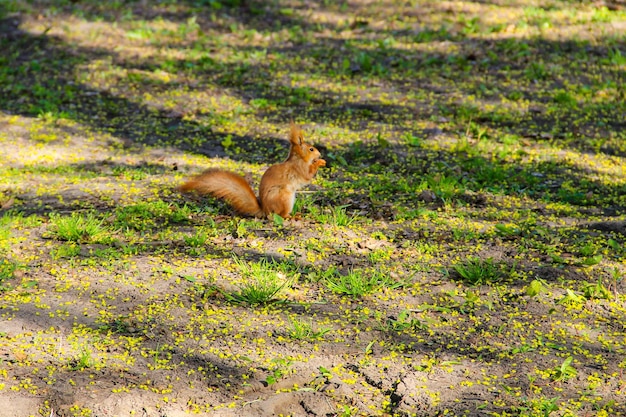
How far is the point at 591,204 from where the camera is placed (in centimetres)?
638

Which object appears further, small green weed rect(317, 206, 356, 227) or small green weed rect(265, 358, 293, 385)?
small green weed rect(317, 206, 356, 227)

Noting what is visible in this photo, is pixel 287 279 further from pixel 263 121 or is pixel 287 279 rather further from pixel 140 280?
pixel 263 121

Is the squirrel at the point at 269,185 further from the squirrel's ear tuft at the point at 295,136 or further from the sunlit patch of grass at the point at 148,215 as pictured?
the sunlit patch of grass at the point at 148,215

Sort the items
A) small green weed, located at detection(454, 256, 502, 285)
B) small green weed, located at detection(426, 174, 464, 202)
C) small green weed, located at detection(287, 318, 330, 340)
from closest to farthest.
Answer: small green weed, located at detection(287, 318, 330, 340) → small green weed, located at detection(454, 256, 502, 285) → small green weed, located at detection(426, 174, 464, 202)

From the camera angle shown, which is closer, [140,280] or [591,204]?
[140,280]

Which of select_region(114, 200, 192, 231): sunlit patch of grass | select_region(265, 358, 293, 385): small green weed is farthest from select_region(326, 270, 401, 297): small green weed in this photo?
select_region(114, 200, 192, 231): sunlit patch of grass

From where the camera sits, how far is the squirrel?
566 centimetres

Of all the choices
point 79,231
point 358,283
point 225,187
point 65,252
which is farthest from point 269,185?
point 65,252

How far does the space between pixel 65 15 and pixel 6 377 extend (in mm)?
9308

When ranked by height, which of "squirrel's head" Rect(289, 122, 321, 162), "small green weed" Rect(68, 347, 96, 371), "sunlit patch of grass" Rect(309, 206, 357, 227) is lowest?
"small green weed" Rect(68, 347, 96, 371)

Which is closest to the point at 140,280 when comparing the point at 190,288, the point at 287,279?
the point at 190,288

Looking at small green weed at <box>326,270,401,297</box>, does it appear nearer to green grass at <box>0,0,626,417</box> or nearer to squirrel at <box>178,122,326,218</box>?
green grass at <box>0,0,626,417</box>

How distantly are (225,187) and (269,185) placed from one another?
317mm

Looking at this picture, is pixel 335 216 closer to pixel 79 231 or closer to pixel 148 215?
pixel 148 215
